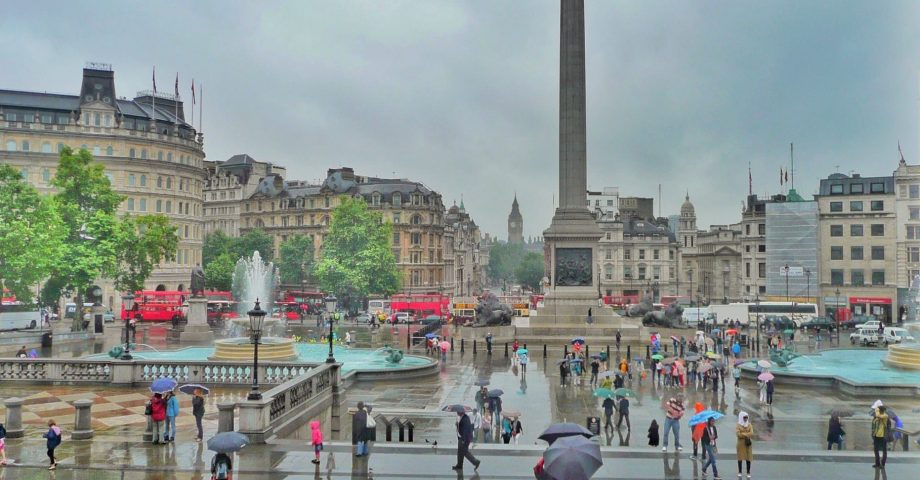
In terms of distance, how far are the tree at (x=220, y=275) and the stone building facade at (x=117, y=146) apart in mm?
4894

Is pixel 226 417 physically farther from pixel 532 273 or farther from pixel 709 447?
pixel 532 273

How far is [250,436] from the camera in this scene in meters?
18.1

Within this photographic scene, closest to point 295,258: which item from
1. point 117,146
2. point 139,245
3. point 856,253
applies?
point 117,146

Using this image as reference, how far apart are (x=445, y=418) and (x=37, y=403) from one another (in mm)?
13223

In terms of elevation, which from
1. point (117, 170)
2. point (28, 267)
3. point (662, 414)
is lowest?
point (662, 414)

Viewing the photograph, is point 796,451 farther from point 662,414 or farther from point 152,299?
point 152,299

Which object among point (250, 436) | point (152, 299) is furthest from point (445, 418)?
point (152, 299)

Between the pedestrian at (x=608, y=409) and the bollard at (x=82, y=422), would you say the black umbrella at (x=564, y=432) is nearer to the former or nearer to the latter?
the pedestrian at (x=608, y=409)

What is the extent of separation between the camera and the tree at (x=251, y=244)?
10631 centimetres

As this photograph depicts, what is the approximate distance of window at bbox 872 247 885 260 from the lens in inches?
3091

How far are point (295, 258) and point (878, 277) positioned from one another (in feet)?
229

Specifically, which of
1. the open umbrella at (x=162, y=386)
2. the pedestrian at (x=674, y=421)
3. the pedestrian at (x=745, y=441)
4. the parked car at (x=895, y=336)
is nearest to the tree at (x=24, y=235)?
the open umbrella at (x=162, y=386)

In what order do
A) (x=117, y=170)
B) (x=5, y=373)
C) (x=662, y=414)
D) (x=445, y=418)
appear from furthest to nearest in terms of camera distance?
(x=117, y=170)
(x=5, y=373)
(x=662, y=414)
(x=445, y=418)

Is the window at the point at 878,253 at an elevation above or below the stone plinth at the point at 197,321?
above
